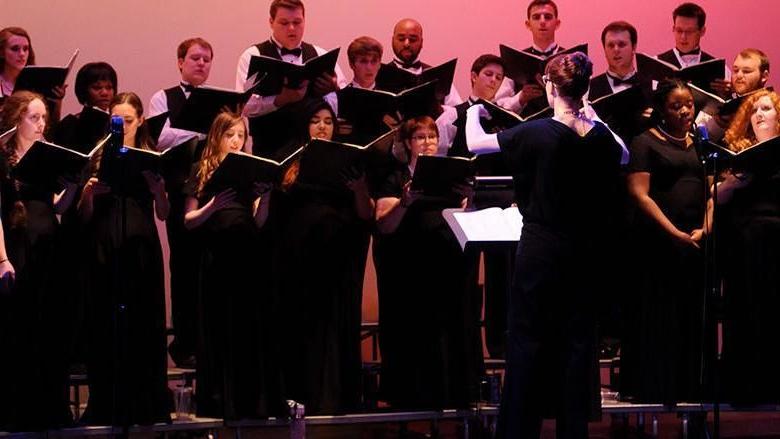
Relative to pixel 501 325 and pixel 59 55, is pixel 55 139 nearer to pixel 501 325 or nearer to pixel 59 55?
pixel 59 55

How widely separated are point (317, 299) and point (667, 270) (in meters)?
1.76

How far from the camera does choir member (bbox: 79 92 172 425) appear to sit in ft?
21.0

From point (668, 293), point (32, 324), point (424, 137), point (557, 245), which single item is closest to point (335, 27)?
point (424, 137)

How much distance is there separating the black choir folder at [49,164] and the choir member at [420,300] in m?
1.58

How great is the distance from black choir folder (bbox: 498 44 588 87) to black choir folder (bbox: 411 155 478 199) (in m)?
0.91

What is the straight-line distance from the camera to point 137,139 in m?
6.55

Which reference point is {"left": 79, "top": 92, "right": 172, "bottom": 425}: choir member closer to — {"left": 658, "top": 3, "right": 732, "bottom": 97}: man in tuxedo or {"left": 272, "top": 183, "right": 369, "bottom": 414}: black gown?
{"left": 272, "top": 183, "right": 369, "bottom": 414}: black gown

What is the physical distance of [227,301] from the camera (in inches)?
257

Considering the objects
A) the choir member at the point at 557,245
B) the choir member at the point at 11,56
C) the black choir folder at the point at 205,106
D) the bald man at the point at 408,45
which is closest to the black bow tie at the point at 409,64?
the bald man at the point at 408,45

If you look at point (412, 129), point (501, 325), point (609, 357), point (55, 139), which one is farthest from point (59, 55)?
point (609, 357)

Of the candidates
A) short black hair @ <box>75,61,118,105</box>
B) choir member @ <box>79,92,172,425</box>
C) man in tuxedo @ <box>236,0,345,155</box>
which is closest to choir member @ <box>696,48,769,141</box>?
man in tuxedo @ <box>236,0,345,155</box>

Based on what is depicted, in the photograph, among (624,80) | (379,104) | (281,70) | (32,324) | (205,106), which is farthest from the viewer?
(624,80)

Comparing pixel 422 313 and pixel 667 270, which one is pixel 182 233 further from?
pixel 667 270

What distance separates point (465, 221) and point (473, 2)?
11.9ft
